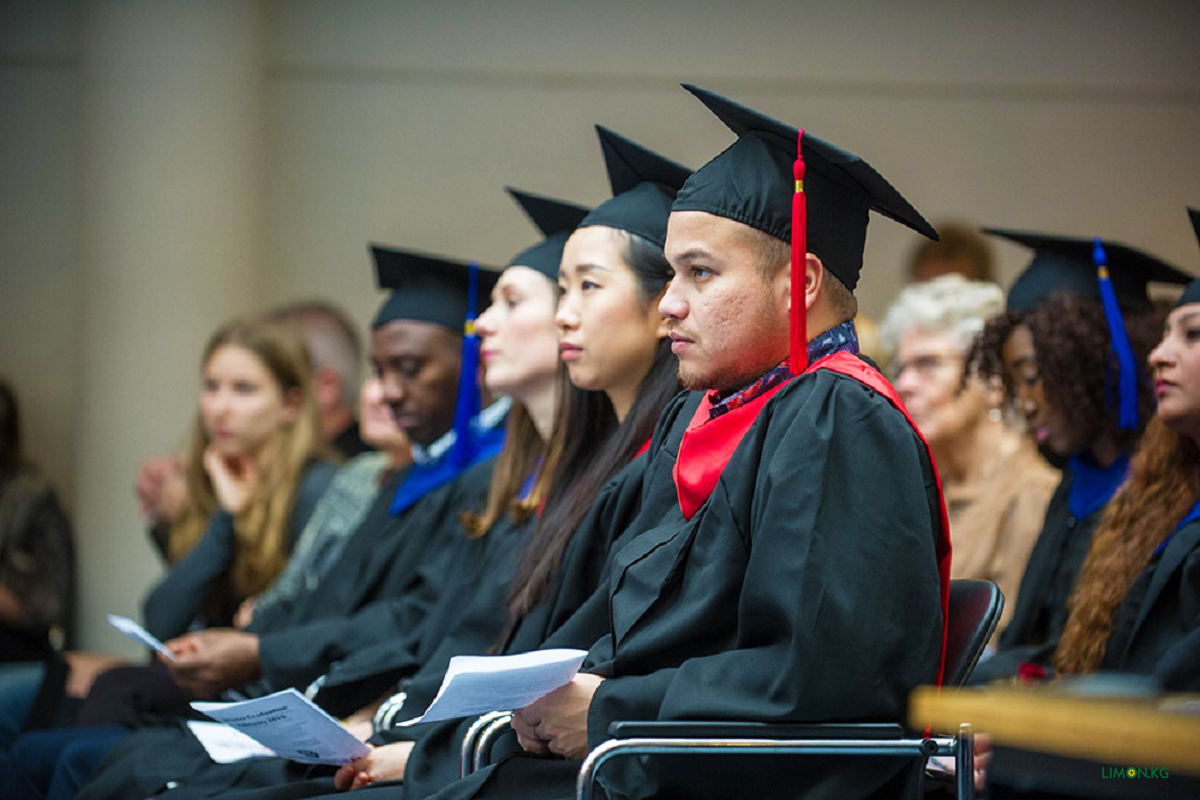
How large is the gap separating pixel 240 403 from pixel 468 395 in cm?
142

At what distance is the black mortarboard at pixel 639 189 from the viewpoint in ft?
10.4

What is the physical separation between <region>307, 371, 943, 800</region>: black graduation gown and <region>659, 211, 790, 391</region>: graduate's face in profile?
0.49 feet

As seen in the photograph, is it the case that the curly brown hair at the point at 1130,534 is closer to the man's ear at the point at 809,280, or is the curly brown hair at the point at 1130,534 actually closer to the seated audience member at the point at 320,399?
the man's ear at the point at 809,280

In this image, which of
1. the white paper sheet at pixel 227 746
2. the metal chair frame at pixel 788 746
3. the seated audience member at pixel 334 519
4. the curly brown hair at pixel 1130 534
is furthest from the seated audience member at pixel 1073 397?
the seated audience member at pixel 334 519

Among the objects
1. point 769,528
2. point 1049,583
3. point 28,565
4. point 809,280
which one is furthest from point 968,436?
point 28,565

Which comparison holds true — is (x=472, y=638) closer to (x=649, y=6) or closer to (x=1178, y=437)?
(x=1178, y=437)

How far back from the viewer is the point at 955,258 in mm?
7023

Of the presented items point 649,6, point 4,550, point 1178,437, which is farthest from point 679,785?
point 649,6

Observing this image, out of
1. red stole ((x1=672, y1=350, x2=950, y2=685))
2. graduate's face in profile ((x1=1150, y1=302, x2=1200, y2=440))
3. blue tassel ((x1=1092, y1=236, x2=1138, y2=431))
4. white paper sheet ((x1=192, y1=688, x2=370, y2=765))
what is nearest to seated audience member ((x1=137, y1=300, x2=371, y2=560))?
white paper sheet ((x1=192, y1=688, x2=370, y2=765))

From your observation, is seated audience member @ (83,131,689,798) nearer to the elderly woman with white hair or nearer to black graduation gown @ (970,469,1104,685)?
black graduation gown @ (970,469,1104,685)

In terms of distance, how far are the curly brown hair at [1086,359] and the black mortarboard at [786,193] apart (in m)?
1.61

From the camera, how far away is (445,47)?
308 inches

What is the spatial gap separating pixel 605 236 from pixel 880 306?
477 centimetres

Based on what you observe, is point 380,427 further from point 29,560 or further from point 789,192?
point 789,192
